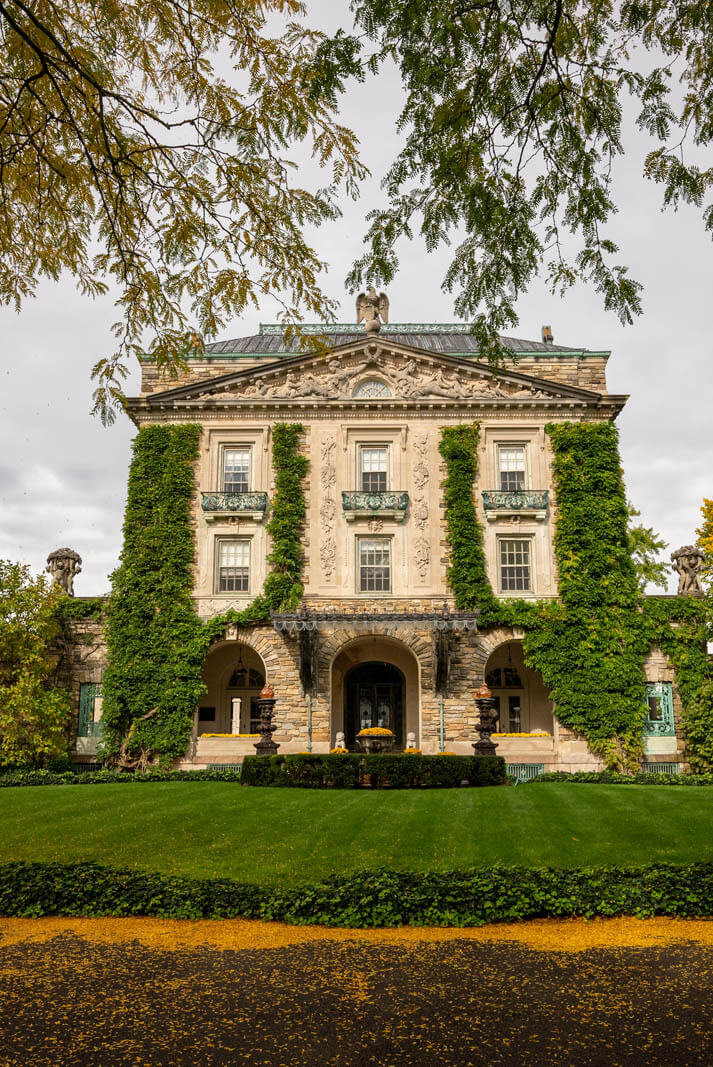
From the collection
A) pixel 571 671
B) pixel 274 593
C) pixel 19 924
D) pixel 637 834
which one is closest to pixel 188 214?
pixel 19 924

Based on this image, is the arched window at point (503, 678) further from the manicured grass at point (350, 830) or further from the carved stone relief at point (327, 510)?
the manicured grass at point (350, 830)

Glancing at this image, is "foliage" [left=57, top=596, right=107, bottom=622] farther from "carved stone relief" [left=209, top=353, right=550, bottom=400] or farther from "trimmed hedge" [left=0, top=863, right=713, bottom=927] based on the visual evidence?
"trimmed hedge" [left=0, top=863, right=713, bottom=927]

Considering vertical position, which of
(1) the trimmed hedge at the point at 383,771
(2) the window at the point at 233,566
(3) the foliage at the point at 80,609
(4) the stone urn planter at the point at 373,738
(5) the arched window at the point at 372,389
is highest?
(5) the arched window at the point at 372,389

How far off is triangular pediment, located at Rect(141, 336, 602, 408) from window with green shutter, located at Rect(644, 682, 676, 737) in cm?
987

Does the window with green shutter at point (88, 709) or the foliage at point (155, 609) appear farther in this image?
the window with green shutter at point (88, 709)

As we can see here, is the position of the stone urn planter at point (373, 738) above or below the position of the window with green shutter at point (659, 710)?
below

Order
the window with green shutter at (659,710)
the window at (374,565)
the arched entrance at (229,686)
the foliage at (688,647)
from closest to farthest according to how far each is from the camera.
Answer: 1. the foliage at (688,647)
2. the window with green shutter at (659,710)
3. the window at (374,565)
4. the arched entrance at (229,686)

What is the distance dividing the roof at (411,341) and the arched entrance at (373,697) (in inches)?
465

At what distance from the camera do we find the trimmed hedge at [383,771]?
18672mm

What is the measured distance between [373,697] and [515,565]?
6784 millimetres

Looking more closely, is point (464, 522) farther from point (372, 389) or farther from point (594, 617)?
point (372, 389)

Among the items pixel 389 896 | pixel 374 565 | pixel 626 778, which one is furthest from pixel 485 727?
pixel 389 896

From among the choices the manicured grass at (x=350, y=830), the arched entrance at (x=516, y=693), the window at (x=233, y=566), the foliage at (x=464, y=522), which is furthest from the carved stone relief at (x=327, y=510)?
the manicured grass at (x=350, y=830)

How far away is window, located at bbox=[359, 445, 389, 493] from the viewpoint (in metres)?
29.2
